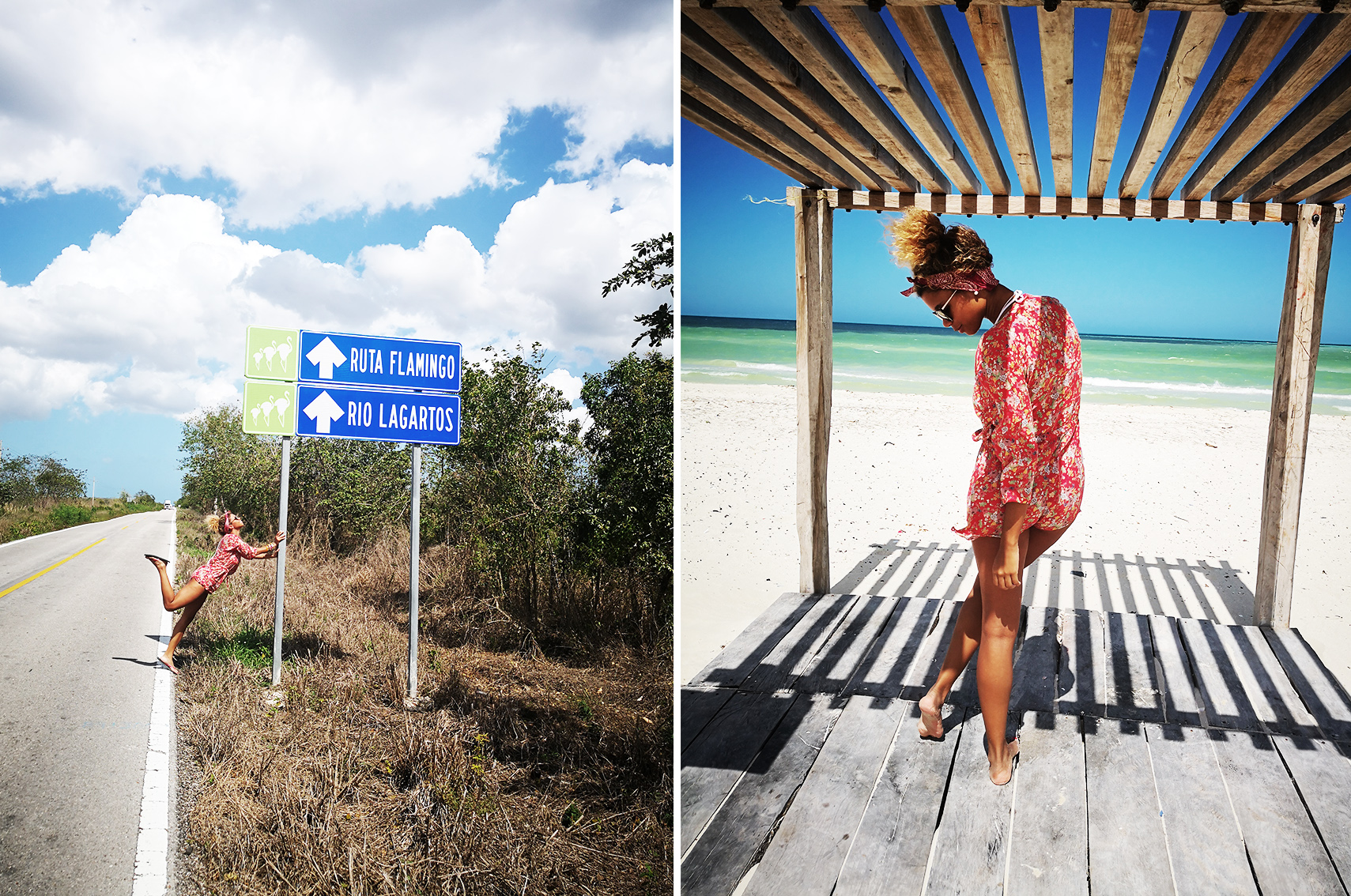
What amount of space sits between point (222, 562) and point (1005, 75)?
371 centimetres

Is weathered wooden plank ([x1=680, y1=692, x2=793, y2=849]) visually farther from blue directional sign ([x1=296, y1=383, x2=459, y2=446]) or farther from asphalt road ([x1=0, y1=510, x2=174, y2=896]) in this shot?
blue directional sign ([x1=296, y1=383, x2=459, y2=446])

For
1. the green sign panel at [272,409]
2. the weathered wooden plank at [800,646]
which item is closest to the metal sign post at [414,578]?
the green sign panel at [272,409]

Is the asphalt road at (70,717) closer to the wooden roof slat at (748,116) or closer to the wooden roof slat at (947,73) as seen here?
the wooden roof slat at (748,116)

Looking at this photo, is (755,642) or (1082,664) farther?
(755,642)

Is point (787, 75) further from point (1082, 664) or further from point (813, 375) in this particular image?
point (1082, 664)

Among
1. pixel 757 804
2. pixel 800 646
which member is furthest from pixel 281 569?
pixel 757 804

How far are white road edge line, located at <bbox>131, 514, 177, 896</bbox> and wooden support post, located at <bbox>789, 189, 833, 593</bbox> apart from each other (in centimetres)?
272

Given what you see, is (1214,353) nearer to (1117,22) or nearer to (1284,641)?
(1284,641)

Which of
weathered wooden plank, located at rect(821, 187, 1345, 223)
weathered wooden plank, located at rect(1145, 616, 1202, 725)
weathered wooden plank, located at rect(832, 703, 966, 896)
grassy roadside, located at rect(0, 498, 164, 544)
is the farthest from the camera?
weathered wooden plank, located at rect(821, 187, 1345, 223)

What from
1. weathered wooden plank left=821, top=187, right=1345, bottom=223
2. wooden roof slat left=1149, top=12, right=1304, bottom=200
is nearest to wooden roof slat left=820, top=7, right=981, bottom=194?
weathered wooden plank left=821, top=187, right=1345, bottom=223

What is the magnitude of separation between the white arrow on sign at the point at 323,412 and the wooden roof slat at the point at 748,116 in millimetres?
2325

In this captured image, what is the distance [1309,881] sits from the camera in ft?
5.20

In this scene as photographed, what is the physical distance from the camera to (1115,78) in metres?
2.03

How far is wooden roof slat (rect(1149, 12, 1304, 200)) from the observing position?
1.76m
